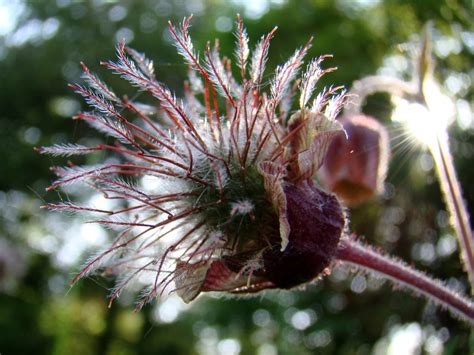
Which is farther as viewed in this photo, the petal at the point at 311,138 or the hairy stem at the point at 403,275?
the hairy stem at the point at 403,275

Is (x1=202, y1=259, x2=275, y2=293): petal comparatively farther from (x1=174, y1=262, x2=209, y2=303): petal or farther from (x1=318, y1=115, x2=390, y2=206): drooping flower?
(x1=318, y1=115, x2=390, y2=206): drooping flower

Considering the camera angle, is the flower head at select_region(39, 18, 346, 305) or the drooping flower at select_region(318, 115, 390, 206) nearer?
the flower head at select_region(39, 18, 346, 305)

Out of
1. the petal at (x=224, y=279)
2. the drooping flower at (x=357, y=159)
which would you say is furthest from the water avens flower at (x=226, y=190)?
the drooping flower at (x=357, y=159)

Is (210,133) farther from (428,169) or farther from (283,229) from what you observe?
(428,169)

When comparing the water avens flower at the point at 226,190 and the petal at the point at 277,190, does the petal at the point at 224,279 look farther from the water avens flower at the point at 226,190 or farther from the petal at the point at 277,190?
the petal at the point at 277,190

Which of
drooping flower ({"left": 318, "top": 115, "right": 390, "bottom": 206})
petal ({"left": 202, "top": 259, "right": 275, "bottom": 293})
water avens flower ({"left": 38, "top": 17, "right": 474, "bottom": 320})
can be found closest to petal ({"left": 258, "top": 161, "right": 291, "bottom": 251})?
water avens flower ({"left": 38, "top": 17, "right": 474, "bottom": 320})

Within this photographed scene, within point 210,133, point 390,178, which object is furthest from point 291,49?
point 210,133
